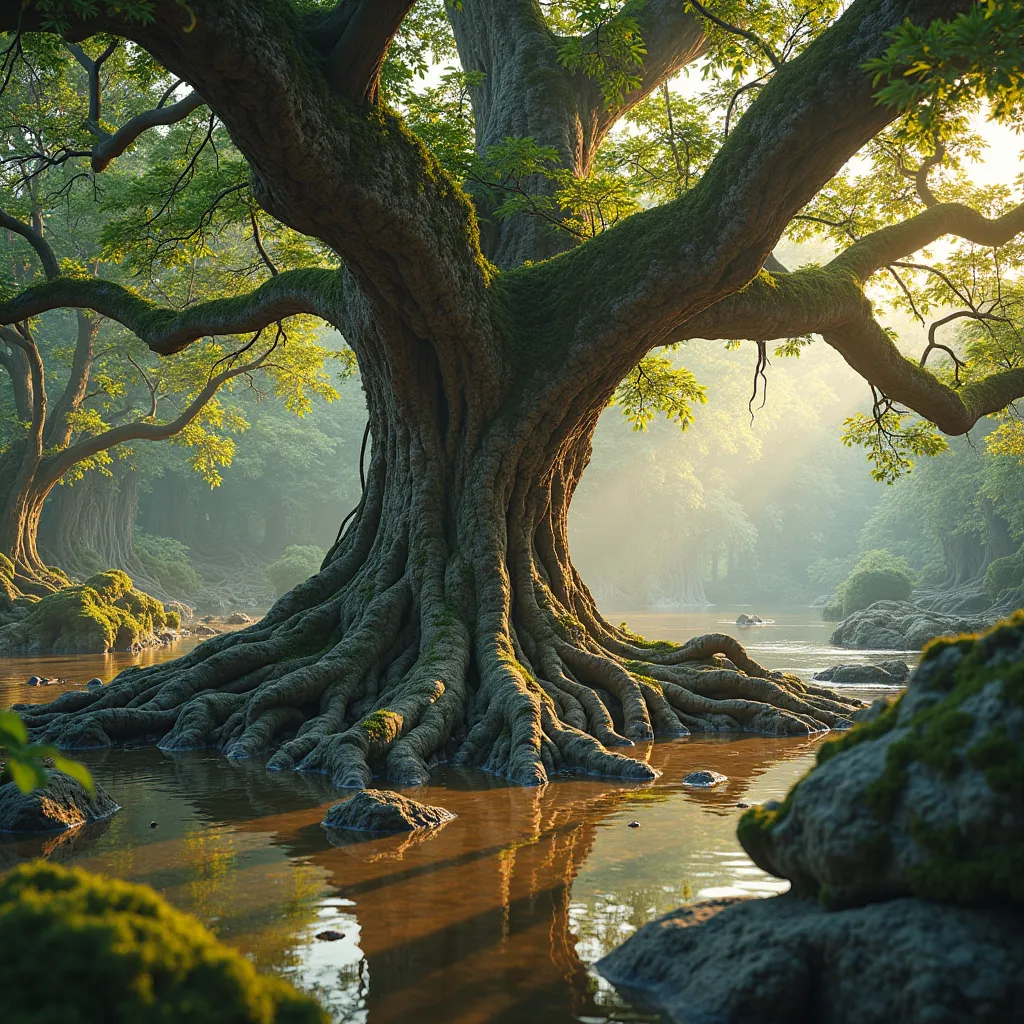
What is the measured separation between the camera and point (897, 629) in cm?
2545

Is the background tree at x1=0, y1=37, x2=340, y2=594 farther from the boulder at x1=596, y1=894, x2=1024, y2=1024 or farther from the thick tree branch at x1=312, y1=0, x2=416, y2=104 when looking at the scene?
the boulder at x1=596, y1=894, x2=1024, y2=1024

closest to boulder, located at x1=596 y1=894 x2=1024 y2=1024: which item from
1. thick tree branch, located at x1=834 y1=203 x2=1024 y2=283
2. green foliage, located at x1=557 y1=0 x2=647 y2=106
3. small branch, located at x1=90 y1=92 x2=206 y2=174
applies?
green foliage, located at x1=557 y1=0 x2=647 y2=106

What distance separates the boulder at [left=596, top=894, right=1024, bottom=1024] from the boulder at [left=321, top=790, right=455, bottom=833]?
250 cm

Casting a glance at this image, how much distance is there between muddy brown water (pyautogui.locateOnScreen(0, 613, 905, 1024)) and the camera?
367cm

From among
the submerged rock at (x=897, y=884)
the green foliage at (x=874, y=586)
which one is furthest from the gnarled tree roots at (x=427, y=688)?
the green foliage at (x=874, y=586)

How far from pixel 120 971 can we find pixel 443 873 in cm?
311

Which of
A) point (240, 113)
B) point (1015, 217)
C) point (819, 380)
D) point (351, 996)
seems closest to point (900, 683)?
point (1015, 217)

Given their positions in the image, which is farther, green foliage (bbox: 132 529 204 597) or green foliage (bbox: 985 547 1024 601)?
green foliage (bbox: 132 529 204 597)

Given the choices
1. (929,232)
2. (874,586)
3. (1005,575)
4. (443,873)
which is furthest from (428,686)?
(874,586)

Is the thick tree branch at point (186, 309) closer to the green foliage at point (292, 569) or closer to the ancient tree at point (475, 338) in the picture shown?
the ancient tree at point (475, 338)

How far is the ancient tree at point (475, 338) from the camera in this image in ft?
25.2

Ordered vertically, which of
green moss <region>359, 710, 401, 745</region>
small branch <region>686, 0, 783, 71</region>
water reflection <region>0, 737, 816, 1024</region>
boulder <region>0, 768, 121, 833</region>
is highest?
small branch <region>686, 0, 783, 71</region>

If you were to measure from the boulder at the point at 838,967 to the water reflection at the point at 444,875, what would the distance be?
24 cm

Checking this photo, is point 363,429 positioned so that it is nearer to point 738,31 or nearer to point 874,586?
point 874,586
